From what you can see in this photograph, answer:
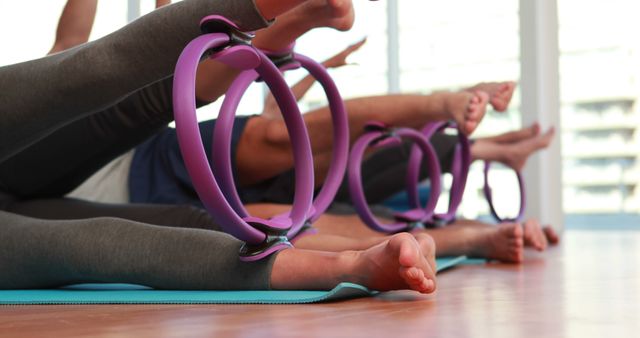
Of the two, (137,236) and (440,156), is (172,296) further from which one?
(440,156)

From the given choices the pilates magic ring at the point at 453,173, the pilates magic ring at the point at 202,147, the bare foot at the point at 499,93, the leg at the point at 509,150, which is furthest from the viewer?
the leg at the point at 509,150

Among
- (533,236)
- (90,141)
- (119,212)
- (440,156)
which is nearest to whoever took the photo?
(90,141)

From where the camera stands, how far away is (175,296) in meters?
1.20

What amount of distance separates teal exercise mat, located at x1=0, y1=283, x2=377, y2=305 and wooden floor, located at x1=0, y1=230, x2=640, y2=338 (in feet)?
0.08

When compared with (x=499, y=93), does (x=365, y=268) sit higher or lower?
lower

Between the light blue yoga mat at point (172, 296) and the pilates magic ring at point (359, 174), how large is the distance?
0.75 m

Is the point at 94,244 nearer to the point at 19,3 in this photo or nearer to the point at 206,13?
the point at 206,13

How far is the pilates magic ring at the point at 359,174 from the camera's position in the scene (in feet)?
6.48

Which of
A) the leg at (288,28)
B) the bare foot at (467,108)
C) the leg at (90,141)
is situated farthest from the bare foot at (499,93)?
the leg at (90,141)

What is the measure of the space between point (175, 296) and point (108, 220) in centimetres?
21

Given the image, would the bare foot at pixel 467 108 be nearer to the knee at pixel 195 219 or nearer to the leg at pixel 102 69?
the knee at pixel 195 219

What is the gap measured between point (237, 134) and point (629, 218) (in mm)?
3171

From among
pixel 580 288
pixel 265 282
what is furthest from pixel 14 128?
pixel 580 288

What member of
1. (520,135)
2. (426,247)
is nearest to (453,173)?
(520,135)
